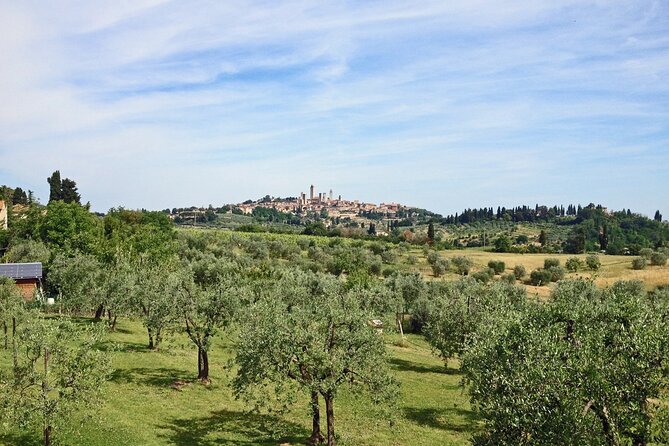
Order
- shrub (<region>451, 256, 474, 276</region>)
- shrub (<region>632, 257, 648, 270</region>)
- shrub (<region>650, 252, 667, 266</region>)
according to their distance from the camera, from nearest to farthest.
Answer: shrub (<region>632, 257, 648, 270</region>) → shrub (<region>650, 252, 667, 266</region>) → shrub (<region>451, 256, 474, 276</region>)

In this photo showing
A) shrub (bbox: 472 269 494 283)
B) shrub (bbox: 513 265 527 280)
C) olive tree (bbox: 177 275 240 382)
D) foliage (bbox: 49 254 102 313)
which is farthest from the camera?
shrub (bbox: 513 265 527 280)

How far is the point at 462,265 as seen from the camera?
130m

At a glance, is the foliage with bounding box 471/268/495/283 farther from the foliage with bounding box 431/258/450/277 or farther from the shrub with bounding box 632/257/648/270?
the shrub with bounding box 632/257/648/270

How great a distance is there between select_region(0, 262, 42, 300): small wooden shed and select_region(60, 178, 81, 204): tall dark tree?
7715 centimetres

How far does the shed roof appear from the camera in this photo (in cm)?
6244

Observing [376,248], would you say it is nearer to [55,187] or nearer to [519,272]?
[519,272]

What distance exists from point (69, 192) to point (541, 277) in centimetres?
12286

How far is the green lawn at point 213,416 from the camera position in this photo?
27.0 metres

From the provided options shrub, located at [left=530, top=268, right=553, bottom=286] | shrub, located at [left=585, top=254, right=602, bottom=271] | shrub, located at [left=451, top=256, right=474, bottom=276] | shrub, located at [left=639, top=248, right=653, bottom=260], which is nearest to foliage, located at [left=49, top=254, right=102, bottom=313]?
shrub, located at [left=585, top=254, right=602, bottom=271]

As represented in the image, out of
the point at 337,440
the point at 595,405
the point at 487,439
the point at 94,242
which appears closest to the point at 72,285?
the point at 94,242

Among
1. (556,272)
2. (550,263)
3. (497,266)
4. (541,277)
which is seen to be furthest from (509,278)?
(550,263)

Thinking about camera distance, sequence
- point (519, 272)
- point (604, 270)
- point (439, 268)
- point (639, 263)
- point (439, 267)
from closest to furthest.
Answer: point (639, 263) < point (604, 270) < point (439, 268) < point (439, 267) < point (519, 272)

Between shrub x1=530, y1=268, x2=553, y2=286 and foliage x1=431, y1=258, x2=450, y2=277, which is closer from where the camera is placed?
shrub x1=530, y1=268, x2=553, y2=286

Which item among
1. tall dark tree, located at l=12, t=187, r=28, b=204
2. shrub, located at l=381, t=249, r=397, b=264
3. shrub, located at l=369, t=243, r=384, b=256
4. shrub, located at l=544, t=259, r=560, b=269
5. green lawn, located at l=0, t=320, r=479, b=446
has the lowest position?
green lawn, located at l=0, t=320, r=479, b=446
